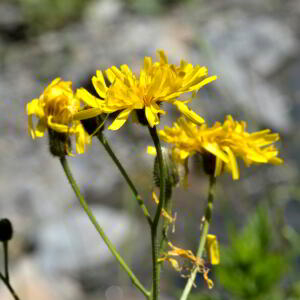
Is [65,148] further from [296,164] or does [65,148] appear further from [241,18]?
[241,18]

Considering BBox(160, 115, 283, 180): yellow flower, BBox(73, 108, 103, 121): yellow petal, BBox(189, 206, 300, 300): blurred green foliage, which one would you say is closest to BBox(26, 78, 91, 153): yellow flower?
BBox(73, 108, 103, 121): yellow petal

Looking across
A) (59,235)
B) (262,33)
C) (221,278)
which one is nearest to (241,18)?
(262,33)

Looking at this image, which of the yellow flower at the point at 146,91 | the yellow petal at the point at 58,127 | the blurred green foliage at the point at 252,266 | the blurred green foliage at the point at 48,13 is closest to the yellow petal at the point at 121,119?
the yellow flower at the point at 146,91

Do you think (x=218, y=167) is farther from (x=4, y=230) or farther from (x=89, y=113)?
(x=4, y=230)

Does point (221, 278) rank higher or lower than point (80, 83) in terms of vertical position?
lower

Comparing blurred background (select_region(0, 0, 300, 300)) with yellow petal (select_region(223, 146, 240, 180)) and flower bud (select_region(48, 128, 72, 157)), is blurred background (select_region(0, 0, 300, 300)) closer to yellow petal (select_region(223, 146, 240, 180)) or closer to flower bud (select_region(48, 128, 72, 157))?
yellow petal (select_region(223, 146, 240, 180))

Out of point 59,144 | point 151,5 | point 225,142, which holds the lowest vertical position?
point 225,142

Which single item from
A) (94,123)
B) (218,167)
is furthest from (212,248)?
(94,123)
